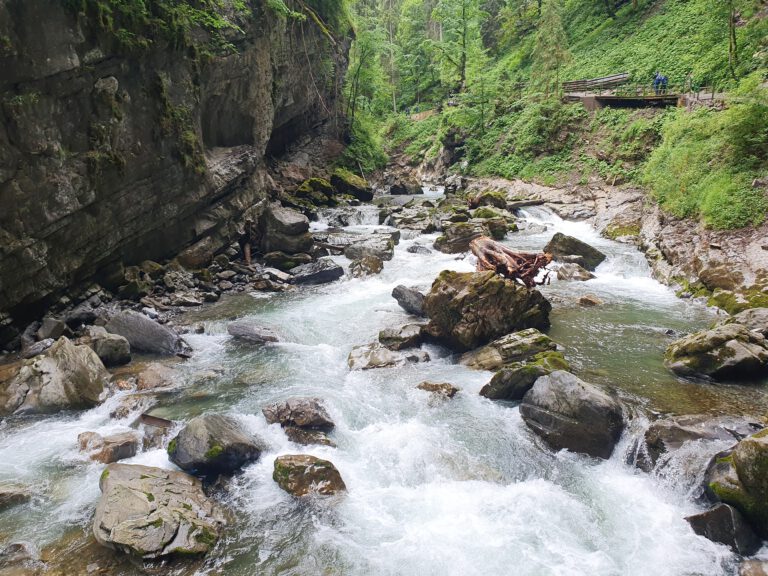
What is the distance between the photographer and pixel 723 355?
30.8ft

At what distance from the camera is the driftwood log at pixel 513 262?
1359cm

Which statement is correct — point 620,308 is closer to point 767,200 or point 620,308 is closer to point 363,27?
point 767,200

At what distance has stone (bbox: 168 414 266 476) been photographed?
7.42 meters

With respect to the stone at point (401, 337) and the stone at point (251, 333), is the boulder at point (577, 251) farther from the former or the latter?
the stone at point (251, 333)

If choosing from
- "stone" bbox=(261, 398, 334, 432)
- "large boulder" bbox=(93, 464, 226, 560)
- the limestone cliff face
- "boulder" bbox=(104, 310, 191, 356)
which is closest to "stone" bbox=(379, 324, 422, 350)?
"stone" bbox=(261, 398, 334, 432)

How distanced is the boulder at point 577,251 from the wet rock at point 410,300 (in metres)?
6.86

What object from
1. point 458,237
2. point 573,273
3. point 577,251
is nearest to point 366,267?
point 458,237

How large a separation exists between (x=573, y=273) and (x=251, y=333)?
1103cm

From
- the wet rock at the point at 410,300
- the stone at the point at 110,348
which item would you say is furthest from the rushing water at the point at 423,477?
the wet rock at the point at 410,300

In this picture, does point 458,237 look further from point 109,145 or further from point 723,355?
point 109,145

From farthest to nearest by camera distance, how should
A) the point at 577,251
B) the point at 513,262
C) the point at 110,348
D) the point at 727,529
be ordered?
1. the point at 577,251
2. the point at 513,262
3. the point at 110,348
4. the point at 727,529

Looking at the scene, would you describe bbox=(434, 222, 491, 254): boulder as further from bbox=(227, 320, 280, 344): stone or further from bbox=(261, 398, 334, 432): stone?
bbox=(261, 398, 334, 432): stone

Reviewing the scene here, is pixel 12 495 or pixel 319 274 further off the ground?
pixel 12 495

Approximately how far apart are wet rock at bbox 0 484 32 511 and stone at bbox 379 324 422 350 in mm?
7367
